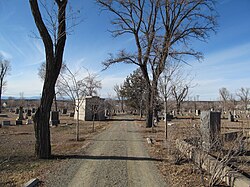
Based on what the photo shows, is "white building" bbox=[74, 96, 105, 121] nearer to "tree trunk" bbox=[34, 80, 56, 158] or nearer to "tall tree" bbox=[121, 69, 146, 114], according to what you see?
"tall tree" bbox=[121, 69, 146, 114]

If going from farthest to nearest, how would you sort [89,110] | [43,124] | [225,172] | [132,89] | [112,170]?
[132,89]
[89,110]
[43,124]
[112,170]
[225,172]

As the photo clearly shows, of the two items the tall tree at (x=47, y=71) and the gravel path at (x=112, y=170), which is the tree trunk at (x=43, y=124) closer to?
the tall tree at (x=47, y=71)

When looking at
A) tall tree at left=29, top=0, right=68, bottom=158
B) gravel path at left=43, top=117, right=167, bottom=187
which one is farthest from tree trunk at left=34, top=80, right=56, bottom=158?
gravel path at left=43, top=117, right=167, bottom=187

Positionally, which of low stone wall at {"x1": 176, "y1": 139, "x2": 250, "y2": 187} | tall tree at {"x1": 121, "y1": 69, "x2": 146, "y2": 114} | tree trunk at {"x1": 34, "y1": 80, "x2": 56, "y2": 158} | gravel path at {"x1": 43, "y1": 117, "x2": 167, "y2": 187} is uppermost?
tall tree at {"x1": 121, "y1": 69, "x2": 146, "y2": 114}

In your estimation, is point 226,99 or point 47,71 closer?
point 47,71

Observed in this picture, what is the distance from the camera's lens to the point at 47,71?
8031 millimetres

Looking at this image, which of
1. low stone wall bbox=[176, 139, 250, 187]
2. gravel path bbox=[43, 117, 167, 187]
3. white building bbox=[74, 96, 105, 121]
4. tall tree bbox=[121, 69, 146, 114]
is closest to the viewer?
low stone wall bbox=[176, 139, 250, 187]

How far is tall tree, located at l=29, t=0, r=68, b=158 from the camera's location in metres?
7.84

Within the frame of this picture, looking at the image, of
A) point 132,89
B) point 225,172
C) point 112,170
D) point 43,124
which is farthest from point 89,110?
point 225,172

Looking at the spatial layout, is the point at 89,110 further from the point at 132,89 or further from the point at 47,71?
the point at 47,71

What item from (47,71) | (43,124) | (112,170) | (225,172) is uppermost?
(47,71)

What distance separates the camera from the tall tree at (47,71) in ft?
25.7

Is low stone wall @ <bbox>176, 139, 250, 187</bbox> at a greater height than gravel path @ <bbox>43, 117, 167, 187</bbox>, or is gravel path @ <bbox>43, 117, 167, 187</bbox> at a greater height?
low stone wall @ <bbox>176, 139, 250, 187</bbox>

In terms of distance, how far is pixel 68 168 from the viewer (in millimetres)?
6938
